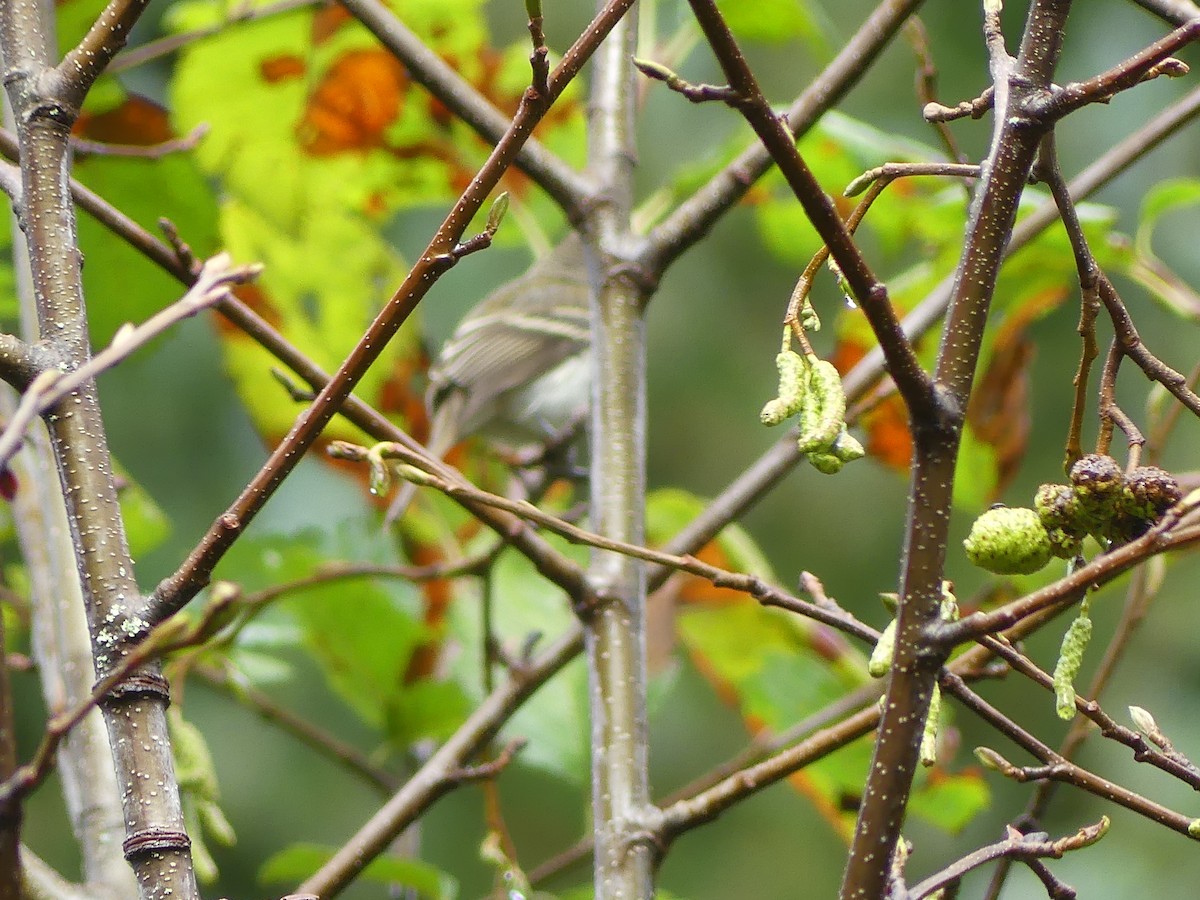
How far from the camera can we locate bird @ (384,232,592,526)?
8.26 feet

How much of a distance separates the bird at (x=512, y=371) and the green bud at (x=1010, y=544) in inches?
75.7

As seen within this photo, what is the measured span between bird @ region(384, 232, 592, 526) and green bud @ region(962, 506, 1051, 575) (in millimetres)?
1923

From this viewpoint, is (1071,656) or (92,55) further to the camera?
(92,55)

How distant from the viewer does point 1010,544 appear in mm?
538

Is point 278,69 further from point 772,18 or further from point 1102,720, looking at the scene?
point 1102,720

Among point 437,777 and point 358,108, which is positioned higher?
point 358,108

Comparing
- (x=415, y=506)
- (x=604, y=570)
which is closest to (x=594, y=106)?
(x=604, y=570)

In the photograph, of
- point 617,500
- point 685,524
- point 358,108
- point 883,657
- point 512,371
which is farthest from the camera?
point 512,371

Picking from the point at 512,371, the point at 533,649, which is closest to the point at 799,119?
the point at 533,649

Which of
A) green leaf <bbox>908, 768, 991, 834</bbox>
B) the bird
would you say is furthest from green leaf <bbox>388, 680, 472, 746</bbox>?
the bird

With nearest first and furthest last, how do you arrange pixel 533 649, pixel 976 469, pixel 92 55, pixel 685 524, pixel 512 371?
pixel 92 55
pixel 533 649
pixel 976 469
pixel 685 524
pixel 512 371

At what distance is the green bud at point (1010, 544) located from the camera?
1.76 ft

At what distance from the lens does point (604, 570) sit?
3.13 feet

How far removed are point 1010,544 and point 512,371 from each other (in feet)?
6.79
